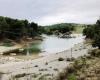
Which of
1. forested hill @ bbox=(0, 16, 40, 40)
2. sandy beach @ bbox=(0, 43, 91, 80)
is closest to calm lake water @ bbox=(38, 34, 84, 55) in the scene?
forested hill @ bbox=(0, 16, 40, 40)

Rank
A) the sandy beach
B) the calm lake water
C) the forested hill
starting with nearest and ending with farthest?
the sandy beach
the calm lake water
the forested hill

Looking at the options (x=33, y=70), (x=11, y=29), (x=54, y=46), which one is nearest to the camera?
(x=33, y=70)

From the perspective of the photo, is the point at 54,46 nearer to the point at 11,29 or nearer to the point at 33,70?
the point at 11,29

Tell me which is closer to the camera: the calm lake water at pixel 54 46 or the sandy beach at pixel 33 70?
the sandy beach at pixel 33 70

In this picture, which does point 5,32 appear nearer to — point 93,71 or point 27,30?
point 27,30

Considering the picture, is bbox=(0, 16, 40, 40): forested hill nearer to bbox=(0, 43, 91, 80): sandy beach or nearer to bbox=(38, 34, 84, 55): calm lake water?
bbox=(38, 34, 84, 55): calm lake water

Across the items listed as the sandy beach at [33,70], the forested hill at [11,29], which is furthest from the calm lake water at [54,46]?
the sandy beach at [33,70]

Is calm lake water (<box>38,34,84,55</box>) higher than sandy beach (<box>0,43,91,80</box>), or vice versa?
sandy beach (<box>0,43,91,80</box>)

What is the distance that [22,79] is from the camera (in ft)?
127

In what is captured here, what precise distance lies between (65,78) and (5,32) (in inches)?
3261

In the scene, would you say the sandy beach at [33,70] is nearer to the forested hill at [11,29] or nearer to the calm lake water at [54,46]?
the calm lake water at [54,46]

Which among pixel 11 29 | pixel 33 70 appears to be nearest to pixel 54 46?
pixel 11 29

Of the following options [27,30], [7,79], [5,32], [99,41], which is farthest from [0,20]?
[7,79]

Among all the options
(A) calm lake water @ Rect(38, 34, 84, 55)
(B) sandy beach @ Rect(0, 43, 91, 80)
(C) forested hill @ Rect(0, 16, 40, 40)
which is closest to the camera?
(B) sandy beach @ Rect(0, 43, 91, 80)
